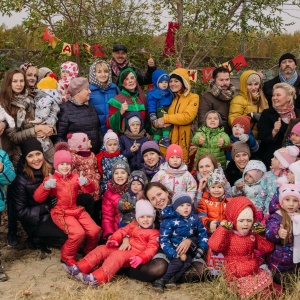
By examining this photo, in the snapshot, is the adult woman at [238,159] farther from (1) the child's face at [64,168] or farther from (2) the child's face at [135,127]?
(1) the child's face at [64,168]

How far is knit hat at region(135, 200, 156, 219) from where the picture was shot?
5.38 m

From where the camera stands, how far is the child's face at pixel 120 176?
19.4 feet

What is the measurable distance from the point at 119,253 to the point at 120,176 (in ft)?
3.30

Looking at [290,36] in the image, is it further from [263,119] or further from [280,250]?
[280,250]

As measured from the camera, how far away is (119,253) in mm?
5230

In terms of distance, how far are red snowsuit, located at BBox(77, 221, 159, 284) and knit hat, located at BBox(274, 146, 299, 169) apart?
1537 mm

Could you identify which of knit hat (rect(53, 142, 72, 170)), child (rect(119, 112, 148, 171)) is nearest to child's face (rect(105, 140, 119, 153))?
child (rect(119, 112, 148, 171))

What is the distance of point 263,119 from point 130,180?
1.85m

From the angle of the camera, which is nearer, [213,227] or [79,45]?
[213,227]

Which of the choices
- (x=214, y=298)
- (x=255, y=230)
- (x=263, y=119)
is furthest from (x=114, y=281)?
(x=263, y=119)

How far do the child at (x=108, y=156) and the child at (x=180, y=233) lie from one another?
1174mm

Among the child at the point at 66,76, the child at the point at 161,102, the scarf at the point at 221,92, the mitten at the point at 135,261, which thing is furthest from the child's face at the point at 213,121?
the mitten at the point at 135,261

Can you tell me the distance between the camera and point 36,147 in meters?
5.69

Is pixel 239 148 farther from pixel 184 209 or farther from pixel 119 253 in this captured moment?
pixel 119 253
